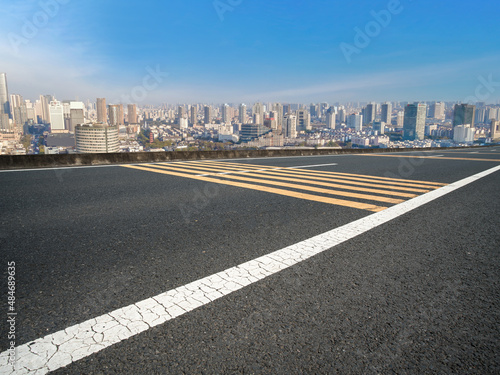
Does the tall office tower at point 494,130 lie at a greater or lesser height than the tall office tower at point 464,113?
lesser

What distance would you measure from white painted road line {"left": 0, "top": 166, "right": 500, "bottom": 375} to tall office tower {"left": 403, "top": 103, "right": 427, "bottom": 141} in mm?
152492

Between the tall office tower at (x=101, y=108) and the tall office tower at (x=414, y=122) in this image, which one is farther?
the tall office tower at (x=414, y=122)

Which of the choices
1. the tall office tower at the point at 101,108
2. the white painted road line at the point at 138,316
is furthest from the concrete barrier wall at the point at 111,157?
the tall office tower at the point at 101,108

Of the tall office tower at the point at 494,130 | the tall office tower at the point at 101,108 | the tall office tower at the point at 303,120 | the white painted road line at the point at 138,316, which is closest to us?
the white painted road line at the point at 138,316

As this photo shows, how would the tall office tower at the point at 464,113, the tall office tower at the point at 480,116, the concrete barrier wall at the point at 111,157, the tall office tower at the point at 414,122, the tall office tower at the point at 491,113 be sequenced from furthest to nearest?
the tall office tower at the point at 480,116 → the tall office tower at the point at 491,113 → the tall office tower at the point at 414,122 → the tall office tower at the point at 464,113 → the concrete barrier wall at the point at 111,157

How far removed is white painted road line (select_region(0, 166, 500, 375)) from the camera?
1.49m

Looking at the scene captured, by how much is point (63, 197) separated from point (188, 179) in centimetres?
284

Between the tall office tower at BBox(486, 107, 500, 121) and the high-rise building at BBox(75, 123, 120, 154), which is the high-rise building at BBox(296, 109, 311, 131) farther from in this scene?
Result: the high-rise building at BBox(75, 123, 120, 154)

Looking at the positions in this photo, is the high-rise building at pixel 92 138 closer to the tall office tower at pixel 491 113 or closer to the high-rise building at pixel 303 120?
the high-rise building at pixel 303 120

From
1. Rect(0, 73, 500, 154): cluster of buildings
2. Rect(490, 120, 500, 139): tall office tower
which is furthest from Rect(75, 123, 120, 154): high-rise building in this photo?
Rect(490, 120, 500, 139): tall office tower

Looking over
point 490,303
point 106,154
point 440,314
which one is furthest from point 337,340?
point 106,154

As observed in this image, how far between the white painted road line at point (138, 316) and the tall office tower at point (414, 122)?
152 metres

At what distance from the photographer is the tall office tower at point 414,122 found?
5518 inches

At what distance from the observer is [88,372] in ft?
4.65
